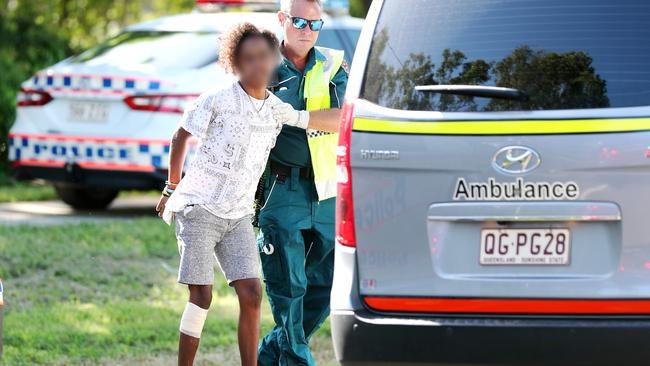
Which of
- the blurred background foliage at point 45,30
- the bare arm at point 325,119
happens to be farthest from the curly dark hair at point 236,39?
the blurred background foliage at point 45,30

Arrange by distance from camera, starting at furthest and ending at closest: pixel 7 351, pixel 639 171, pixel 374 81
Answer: pixel 7 351
pixel 374 81
pixel 639 171

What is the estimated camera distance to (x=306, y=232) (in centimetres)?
568

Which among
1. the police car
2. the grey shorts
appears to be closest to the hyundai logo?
the grey shorts

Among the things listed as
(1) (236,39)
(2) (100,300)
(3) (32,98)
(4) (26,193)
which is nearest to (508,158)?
(1) (236,39)

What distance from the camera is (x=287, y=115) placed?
207 inches

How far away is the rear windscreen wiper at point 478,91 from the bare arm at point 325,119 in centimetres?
99

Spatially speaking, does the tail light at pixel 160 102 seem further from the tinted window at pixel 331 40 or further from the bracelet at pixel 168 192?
the bracelet at pixel 168 192

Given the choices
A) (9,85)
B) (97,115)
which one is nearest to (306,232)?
(97,115)

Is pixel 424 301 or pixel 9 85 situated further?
pixel 9 85

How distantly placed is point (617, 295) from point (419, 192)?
70 cm

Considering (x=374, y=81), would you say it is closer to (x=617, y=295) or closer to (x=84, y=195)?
(x=617, y=295)

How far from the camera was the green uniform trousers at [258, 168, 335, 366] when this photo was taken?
5.53 metres

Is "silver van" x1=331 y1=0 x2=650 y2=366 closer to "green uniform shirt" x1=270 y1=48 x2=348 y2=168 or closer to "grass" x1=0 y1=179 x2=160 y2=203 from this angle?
"green uniform shirt" x1=270 y1=48 x2=348 y2=168

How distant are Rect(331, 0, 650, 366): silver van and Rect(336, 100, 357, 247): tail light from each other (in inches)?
0.5
